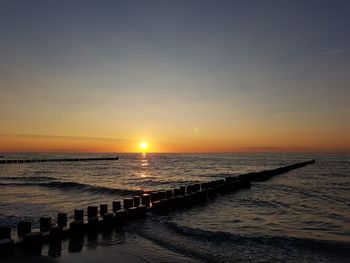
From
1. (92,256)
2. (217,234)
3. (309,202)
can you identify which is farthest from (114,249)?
Answer: (309,202)

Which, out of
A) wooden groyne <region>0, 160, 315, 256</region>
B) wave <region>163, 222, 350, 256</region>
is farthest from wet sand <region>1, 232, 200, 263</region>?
wave <region>163, 222, 350, 256</region>

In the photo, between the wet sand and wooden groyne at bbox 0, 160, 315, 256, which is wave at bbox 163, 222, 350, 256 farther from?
the wet sand

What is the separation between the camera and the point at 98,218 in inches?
475

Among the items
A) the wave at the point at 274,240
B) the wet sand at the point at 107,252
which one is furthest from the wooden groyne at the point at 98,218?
the wave at the point at 274,240

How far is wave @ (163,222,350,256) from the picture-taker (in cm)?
1148

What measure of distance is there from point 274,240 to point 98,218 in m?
6.62

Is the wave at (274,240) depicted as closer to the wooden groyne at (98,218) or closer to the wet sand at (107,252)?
the wooden groyne at (98,218)

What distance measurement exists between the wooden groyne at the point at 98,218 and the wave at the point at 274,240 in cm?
215

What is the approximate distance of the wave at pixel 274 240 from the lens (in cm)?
1148

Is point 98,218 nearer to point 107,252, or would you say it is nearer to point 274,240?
point 107,252

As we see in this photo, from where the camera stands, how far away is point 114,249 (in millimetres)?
9773

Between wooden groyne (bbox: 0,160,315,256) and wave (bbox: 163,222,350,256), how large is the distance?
2.15m

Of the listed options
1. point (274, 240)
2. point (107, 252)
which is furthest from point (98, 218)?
point (274, 240)

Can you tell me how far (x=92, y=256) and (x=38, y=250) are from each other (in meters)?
1.48
